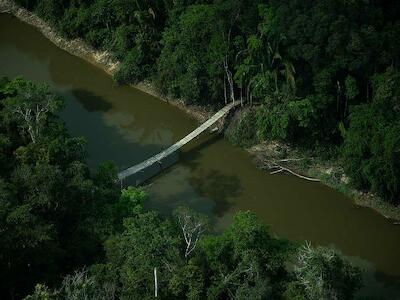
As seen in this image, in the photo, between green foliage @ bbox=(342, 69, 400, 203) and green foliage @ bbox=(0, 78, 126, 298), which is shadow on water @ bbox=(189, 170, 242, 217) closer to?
green foliage @ bbox=(0, 78, 126, 298)

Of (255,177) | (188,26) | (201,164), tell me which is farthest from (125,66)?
(255,177)

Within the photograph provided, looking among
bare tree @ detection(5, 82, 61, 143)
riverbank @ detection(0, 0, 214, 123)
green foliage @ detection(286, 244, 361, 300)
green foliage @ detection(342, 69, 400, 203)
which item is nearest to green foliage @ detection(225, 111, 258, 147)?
riverbank @ detection(0, 0, 214, 123)

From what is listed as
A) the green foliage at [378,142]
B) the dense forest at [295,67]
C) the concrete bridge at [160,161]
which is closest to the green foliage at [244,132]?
the dense forest at [295,67]

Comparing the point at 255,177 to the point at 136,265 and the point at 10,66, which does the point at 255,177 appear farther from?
the point at 10,66

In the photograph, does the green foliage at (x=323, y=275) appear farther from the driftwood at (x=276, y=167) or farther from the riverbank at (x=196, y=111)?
the driftwood at (x=276, y=167)

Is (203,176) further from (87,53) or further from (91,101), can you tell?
(87,53)
